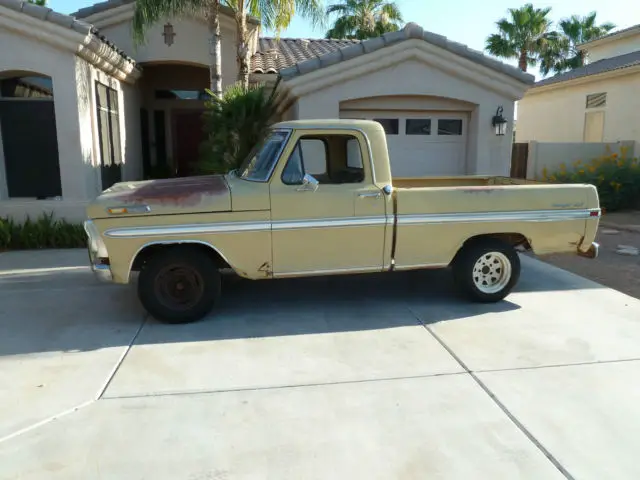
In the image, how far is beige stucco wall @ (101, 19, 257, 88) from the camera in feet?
42.0

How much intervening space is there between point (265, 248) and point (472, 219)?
2268 mm

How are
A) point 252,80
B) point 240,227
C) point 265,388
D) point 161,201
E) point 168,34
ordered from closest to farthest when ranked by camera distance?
point 265,388 → point 161,201 → point 240,227 → point 252,80 → point 168,34

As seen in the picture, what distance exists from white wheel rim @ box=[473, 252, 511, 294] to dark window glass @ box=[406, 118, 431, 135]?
5269 millimetres

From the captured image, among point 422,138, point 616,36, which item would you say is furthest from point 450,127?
point 616,36

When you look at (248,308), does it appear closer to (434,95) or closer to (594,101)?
(434,95)

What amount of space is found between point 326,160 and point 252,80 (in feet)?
24.0

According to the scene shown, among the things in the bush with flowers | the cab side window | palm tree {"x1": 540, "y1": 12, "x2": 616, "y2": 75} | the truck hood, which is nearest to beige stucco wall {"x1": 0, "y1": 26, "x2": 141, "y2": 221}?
the truck hood

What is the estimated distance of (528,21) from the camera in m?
27.9

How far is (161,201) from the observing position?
5.08 m

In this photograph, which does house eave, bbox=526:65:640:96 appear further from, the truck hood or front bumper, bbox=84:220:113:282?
front bumper, bbox=84:220:113:282

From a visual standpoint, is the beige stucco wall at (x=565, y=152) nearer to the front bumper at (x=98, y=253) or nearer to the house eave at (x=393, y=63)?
the house eave at (x=393, y=63)

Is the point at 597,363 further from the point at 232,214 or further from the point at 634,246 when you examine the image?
the point at 634,246

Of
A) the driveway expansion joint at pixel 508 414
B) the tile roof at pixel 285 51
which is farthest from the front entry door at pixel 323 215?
the tile roof at pixel 285 51

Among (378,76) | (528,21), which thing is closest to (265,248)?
(378,76)
